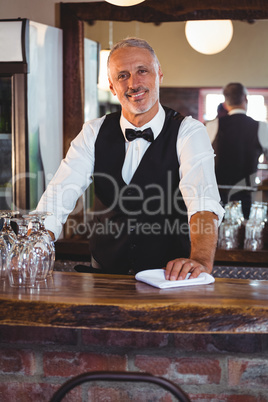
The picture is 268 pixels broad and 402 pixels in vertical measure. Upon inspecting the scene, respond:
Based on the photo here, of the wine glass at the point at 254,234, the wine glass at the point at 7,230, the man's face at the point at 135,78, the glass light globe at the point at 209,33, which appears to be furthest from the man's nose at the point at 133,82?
the glass light globe at the point at 209,33

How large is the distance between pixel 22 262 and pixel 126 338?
445mm

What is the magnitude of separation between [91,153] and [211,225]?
0.77 m

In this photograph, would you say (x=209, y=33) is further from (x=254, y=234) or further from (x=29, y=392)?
(x=29, y=392)

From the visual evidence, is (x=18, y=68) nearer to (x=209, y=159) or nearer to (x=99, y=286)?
(x=209, y=159)

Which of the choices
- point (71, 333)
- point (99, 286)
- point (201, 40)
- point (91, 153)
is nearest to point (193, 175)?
point (91, 153)

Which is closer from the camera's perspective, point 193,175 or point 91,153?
point 193,175

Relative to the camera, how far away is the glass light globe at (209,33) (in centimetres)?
424

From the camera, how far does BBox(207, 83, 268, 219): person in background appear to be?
14.9 ft

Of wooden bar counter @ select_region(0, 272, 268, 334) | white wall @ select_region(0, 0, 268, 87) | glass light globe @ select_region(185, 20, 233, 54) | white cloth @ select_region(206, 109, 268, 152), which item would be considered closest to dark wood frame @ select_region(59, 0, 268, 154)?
white wall @ select_region(0, 0, 268, 87)

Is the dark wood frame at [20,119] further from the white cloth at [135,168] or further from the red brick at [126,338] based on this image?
the red brick at [126,338]

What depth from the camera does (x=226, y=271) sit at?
3.63 m

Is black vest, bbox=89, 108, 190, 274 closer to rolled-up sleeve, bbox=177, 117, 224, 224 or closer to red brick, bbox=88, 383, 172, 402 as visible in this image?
rolled-up sleeve, bbox=177, 117, 224, 224

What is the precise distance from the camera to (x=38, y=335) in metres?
1.79

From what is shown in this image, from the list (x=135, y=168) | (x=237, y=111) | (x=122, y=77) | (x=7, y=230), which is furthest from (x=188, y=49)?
(x=7, y=230)
